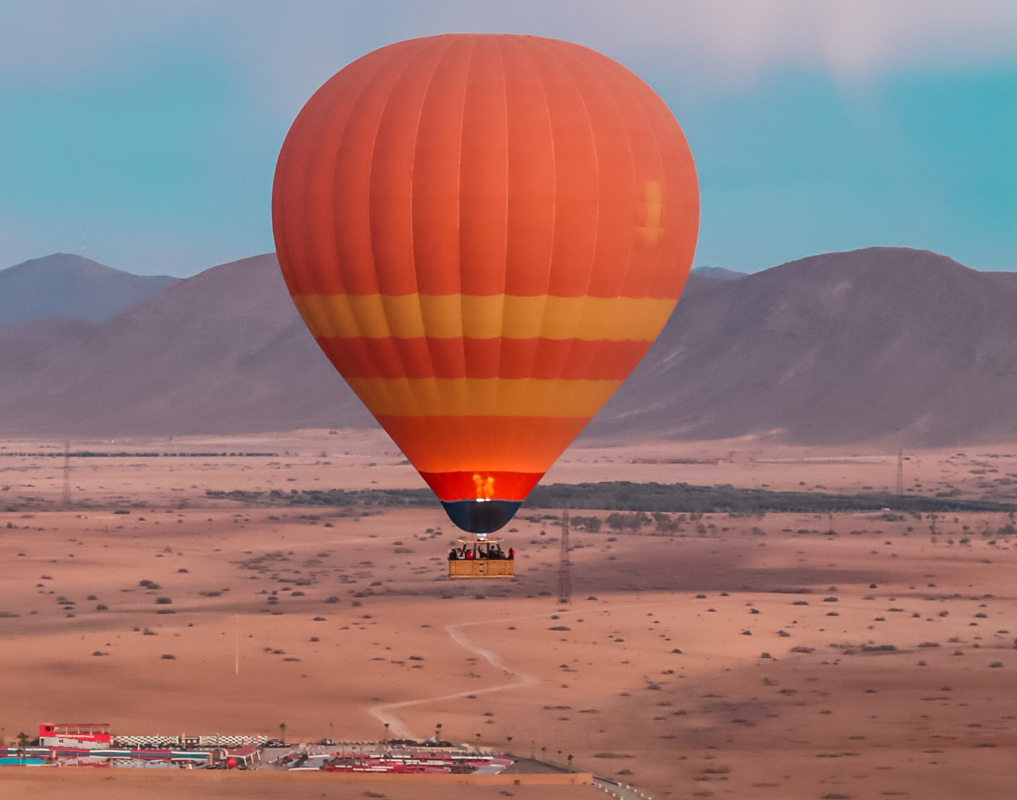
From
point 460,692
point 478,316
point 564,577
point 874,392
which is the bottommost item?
point 460,692

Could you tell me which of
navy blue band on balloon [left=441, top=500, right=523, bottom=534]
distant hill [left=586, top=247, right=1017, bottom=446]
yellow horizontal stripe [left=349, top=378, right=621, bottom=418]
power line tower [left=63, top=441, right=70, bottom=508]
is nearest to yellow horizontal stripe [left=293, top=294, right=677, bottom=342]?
yellow horizontal stripe [left=349, top=378, right=621, bottom=418]

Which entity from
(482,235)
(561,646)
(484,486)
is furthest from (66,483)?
(482,235)

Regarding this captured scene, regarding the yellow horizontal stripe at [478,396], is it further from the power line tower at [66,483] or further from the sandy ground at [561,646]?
the power line tower at [66,483]

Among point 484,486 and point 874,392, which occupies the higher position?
point 874,392

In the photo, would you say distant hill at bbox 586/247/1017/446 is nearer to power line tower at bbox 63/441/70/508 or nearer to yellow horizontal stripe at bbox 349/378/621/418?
power line tower at bbox 63/441/70/508

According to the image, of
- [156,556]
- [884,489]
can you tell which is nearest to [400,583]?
[156,556]

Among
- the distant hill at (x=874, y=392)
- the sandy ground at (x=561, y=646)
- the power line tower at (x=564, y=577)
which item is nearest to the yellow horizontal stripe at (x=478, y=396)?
the sandy ground at (x=561, y=646)

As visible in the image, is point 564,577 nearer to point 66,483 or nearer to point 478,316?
point 478,316
